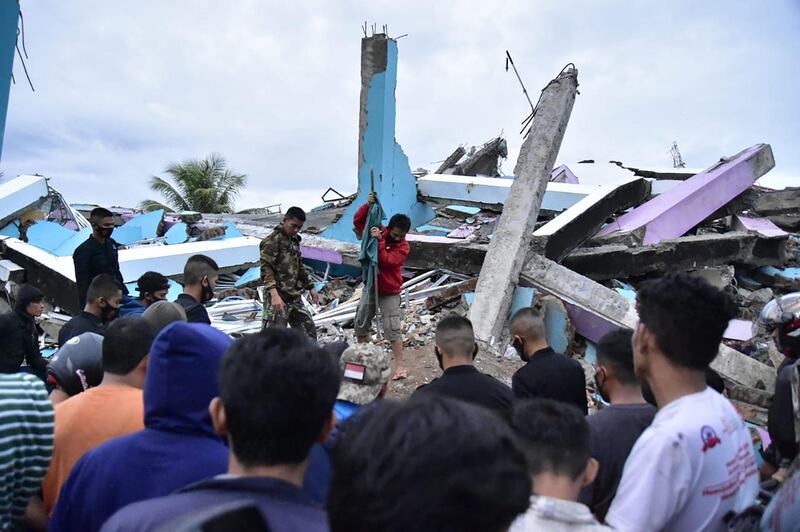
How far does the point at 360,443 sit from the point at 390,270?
4825mm

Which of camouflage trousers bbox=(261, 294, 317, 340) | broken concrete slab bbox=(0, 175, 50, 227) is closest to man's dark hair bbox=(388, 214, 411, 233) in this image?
camouflage trousers bbox=(261, 294, 317, 340)

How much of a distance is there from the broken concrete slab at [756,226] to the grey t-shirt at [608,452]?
7971mm

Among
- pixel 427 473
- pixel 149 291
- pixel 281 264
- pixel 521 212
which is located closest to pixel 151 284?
pixel 149 291

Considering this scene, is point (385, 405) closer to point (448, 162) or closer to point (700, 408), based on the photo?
point (700, 408)

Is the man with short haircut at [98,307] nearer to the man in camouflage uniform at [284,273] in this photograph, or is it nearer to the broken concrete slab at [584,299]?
the man in camouflage uniform at [284,273]

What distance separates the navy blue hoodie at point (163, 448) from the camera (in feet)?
4.71

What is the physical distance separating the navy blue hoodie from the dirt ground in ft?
11.9

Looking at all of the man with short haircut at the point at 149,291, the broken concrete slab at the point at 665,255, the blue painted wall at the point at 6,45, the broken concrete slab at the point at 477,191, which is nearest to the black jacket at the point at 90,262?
the man with short haircut at the point at 149,291

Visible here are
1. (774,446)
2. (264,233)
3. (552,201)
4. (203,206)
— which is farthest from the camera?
(203,206)

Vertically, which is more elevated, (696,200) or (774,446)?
(696,200)

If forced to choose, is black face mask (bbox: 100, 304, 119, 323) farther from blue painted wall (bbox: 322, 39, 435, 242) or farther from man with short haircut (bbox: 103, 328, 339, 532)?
blue painted wall (bbox: 322, 39, 435, 242)

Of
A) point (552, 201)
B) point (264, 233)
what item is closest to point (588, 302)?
point (552, 201)

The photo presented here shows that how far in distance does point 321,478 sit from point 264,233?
32.3ft

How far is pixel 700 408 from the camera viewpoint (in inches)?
62.1
